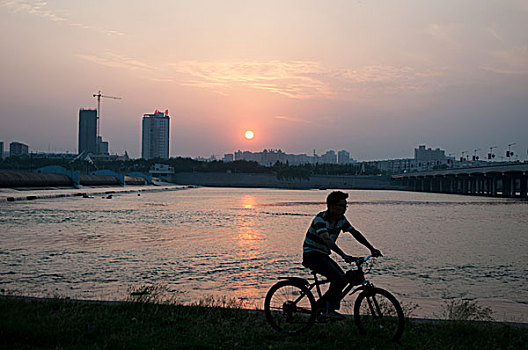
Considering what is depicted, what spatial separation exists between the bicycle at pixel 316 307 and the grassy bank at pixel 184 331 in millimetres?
226

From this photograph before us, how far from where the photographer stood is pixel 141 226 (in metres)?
37.0

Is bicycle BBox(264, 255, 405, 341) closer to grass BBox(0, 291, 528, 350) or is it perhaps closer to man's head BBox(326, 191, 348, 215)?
grass BBox(0, 291, 528, 350)

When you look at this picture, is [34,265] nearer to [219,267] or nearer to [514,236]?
[219,267]

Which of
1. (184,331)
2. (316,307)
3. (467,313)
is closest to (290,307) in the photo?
(316,307)

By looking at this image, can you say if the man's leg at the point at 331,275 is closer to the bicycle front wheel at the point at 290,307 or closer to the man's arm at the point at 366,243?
the bicycle front wheel at the point at 290,307

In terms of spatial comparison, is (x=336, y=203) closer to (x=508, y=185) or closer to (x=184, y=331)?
(x=184, y=331)

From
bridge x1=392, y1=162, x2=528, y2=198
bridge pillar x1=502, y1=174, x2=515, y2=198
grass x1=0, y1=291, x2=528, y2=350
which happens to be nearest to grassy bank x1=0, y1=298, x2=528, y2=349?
grass x1=0, y1=291, x2=528, y2=350

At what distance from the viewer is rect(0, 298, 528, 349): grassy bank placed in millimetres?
9094

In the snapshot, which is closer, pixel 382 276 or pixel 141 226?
pixel 382 276

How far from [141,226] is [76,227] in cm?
419

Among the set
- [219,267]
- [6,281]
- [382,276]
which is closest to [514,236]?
[382,276]

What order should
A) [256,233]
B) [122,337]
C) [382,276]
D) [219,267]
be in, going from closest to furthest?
[122,337]
[382,276]
[219,267]
[256,233]

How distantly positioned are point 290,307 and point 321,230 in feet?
5.10

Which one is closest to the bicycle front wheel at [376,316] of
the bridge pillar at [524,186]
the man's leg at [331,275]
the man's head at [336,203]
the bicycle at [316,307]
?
the bicycle at [316,307]
